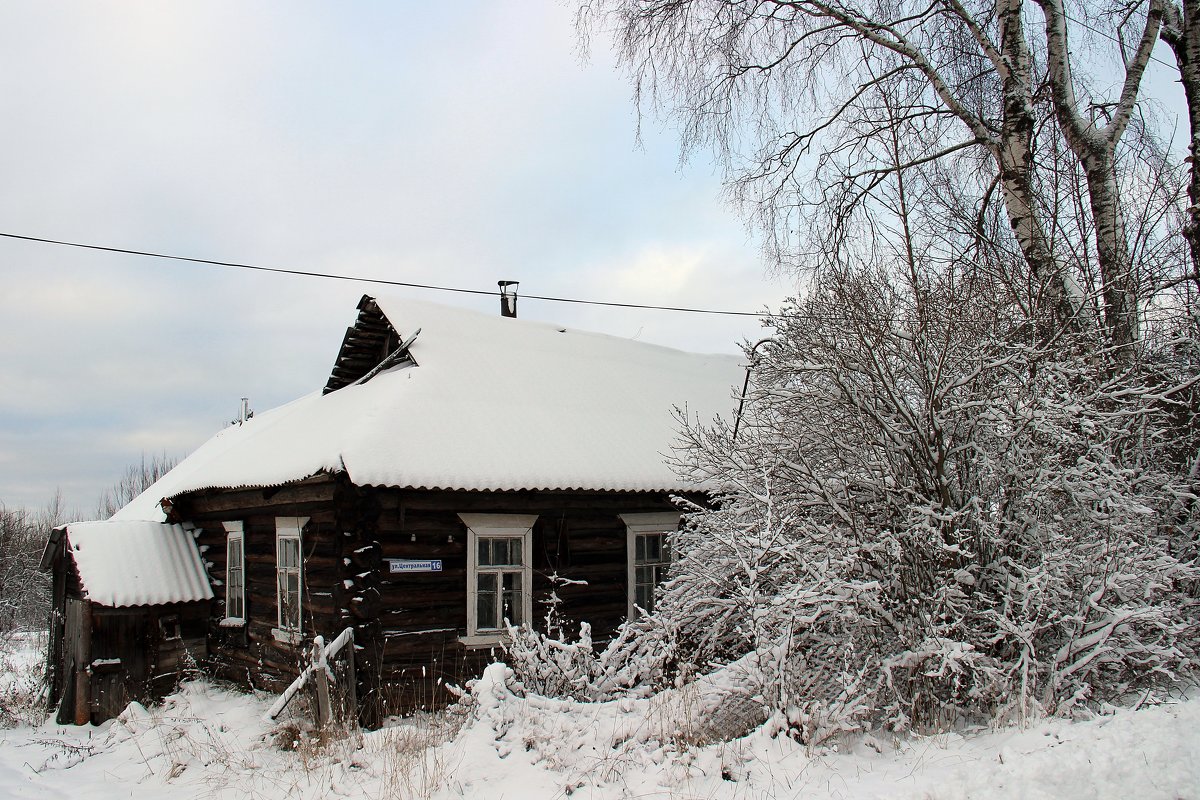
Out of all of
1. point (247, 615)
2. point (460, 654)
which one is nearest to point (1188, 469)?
point (460, 654)

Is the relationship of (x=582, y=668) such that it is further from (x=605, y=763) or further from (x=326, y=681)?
(x=326, y=681)

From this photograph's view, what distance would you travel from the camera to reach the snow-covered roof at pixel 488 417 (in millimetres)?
9672

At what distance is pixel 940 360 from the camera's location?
230 inches

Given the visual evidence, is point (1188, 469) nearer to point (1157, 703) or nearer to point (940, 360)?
point (1157, 703)

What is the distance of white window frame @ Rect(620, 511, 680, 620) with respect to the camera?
439 inches

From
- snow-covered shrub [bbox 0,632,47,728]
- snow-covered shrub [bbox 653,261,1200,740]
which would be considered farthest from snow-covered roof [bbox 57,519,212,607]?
snow-covered shrub [bbox 653,261,1200,740]

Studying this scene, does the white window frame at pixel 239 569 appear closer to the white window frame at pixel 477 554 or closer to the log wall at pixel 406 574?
the log wall at pixel 406 574

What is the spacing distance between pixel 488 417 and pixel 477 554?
1.81m

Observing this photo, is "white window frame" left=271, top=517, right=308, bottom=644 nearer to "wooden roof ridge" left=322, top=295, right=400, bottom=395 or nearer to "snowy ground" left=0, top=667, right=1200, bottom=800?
"snowy ground" left=0, top=667, right=1200, bottom=800

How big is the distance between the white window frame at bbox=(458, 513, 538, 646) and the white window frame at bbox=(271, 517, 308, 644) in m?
2.09

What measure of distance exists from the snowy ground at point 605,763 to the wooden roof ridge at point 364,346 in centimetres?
610

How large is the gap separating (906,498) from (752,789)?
229 cm

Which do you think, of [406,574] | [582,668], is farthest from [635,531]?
[582,668]

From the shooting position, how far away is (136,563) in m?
12.1
